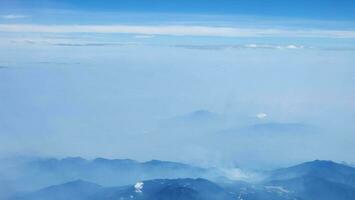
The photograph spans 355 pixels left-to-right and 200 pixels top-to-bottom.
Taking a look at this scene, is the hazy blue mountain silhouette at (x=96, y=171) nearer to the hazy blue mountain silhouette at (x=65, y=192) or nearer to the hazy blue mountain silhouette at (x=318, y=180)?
the hazy blue mountain silhouette at (x=65, y=192)

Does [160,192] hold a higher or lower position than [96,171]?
lower

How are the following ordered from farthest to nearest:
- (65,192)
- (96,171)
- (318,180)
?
1. (96,171)
2. (318,180)
3. (65,192)

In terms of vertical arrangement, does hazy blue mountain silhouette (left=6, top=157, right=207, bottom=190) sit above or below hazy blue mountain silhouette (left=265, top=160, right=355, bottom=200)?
above

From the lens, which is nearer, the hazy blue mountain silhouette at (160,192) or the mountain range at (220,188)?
the hazy blue mountain silhouette at (160,192)

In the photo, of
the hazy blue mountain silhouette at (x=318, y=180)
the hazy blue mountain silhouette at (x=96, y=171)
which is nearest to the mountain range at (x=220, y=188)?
the hazy blue mountain silhouette at (x=318, y=180)

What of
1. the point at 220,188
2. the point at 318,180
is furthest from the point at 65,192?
the point at 318,180

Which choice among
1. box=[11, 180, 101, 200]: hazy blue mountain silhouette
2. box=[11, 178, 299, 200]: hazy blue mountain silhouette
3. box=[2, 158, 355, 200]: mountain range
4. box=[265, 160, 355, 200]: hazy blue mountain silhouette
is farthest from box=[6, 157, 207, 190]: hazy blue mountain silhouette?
box=[265, 160, 355, 200]: hazy blue mountain silhouette

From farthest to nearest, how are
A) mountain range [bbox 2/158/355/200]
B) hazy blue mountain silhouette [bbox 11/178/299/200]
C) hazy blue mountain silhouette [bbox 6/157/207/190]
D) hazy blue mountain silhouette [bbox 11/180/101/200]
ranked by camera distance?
hazy blue mountain silhouette [bbox 6/157/207/190] < hazy blue mountain silhouette [bbox 11/180/101/200] < mountain range [bbox 2/158/355/200] < hazy blue mountain silhouette [bbox 11/178/299/200]

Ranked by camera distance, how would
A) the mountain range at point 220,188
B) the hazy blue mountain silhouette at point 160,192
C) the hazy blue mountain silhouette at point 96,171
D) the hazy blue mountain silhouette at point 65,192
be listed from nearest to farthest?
the hazy blue mountain silhouette at point 160,192 < the mountain range at point 220,188 < the hazy blue mountain silhouette at point 65,192 < the hazy blue mountain silhouette at point 96,171

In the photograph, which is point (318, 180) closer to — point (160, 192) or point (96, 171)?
point (160, 192)

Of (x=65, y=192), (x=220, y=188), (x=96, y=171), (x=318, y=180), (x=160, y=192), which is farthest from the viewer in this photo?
(x=96, y=171)

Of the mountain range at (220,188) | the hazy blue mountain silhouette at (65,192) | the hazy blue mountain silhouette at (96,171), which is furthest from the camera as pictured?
the hazy blue mountain silhouette at (96,171)

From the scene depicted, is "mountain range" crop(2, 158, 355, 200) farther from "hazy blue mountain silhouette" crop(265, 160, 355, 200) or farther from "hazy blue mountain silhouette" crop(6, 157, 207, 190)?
"hazy blue mountain silhouette" crop(6, 157, 207, 190)
